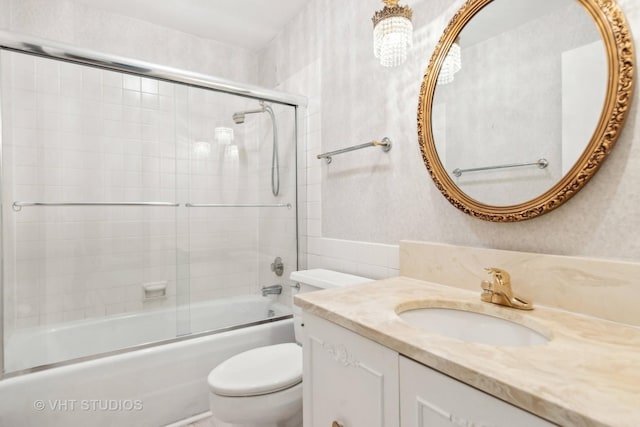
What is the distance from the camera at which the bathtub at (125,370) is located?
1.37 meters

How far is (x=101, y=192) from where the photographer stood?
2.04 meters

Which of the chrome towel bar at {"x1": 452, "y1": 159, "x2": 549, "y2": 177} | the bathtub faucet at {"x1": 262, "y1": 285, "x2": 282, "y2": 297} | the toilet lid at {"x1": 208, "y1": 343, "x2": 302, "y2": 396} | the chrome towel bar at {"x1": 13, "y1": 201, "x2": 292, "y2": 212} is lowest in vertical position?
the toilet lid at {"x1": 208, "y1": 343, "x2": 302, "y2": 396}

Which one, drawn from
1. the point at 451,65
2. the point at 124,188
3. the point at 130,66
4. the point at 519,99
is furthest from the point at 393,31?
the point at 124,188

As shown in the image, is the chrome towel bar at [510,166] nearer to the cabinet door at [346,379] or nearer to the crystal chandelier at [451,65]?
the crystal chandelier at [451,65]

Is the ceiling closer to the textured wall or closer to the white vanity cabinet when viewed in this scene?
the textured wall

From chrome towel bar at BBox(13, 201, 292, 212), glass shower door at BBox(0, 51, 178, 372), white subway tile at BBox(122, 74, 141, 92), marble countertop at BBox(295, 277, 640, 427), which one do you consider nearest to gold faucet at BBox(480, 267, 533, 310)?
marble countertop at BBox(295, 277, 640, 427)

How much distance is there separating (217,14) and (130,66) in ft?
3.06

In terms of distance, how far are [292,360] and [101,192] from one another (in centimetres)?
159

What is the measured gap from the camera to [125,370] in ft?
5.03

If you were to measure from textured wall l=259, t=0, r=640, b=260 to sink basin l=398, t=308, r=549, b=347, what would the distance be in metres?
0.27

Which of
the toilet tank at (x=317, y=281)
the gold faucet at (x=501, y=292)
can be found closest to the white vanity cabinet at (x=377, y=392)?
the gold faucet at (x=501, y=292)

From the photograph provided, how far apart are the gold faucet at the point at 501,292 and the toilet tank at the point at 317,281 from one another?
639mm

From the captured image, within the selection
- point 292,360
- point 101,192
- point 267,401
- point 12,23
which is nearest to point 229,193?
point 101,192

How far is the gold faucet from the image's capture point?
36.8 inches
